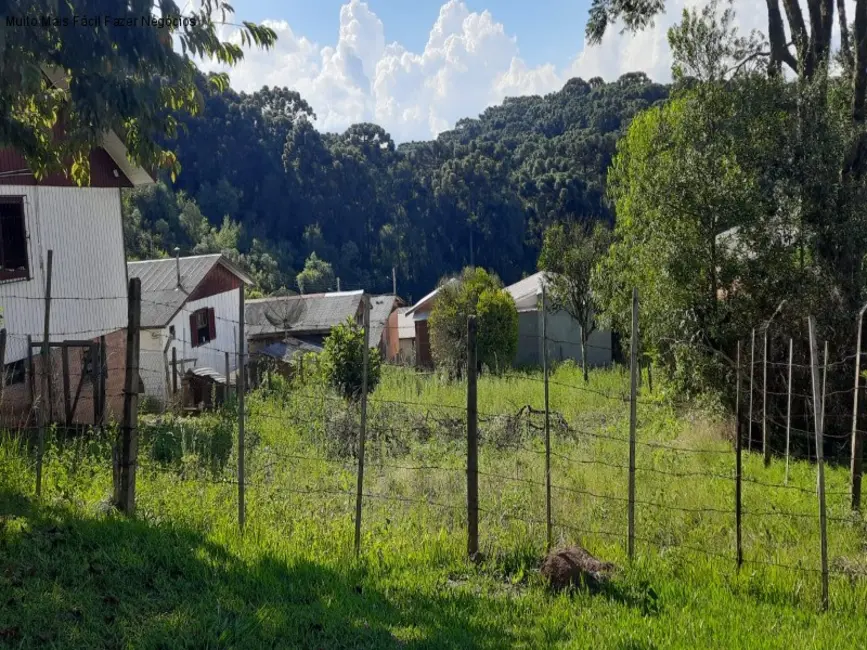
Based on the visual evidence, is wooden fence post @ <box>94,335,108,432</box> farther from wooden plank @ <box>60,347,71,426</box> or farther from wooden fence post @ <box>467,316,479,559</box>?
wooden fence post @ <box>467,316,479,559</box>

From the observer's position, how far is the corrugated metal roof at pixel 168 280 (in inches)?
769

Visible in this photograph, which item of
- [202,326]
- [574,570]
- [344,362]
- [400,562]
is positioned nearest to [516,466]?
[400,562]

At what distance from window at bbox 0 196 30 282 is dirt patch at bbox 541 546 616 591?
10.1 m

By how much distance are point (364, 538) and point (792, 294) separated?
7871 millimetres

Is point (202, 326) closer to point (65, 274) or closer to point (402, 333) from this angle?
point (65, 274)

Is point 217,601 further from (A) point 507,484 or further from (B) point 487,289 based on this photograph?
(B) point 487,289

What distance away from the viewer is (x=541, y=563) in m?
5.27

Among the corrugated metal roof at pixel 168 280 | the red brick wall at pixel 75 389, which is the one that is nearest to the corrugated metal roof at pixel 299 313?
the corrugated metal roof at pixel 168 280

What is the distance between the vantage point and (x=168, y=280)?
2192 centimetres

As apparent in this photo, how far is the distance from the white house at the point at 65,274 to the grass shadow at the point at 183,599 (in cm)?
559

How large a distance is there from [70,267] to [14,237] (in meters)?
1.11

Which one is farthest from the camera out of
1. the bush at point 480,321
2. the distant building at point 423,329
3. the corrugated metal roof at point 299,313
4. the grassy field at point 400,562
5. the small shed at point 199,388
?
the distant building at point 423,329

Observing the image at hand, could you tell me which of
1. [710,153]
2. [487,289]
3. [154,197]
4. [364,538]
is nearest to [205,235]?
[154,197]

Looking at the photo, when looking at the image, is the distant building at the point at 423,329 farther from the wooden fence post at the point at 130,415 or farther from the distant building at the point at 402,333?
the wooden fence post at the point at 130,415
